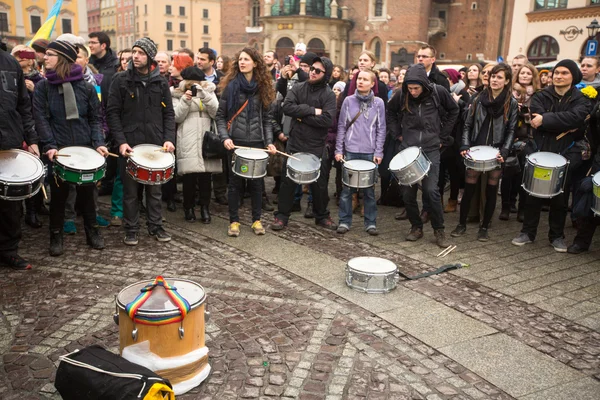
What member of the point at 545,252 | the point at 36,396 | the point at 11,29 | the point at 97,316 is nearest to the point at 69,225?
the point at 97,316

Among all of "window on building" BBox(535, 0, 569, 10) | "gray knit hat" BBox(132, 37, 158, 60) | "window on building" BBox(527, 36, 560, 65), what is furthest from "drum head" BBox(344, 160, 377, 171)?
"window on building" BBox(535, 0, 569, 10)

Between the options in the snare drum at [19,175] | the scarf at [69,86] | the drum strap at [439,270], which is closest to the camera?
the snare drum at [19,175]

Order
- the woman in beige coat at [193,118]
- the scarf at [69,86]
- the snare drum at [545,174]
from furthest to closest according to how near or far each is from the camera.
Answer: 1. the woman in beige coat at [193,118]
2. the snare drum at [545,174]
3. the scarf at [69,86]

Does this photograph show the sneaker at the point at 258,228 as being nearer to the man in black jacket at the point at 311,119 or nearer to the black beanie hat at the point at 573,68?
the man in black jacket at the point at 311,119

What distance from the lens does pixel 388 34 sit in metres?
48.1

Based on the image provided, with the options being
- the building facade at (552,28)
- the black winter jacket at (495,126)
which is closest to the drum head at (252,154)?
the black winter jacket at (495,126)

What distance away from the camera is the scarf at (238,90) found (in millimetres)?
7051

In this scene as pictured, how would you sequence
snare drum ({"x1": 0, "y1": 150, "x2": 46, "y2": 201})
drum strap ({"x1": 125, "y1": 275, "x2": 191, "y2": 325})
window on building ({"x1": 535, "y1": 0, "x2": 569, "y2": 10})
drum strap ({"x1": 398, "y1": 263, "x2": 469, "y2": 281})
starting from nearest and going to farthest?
drum strap ({"x1": 125, "y1": 275, "x2": 191, "y2": 325}) < snare drum ({"x1": 0, "y1": 150, "x2": 46, "y2": 201}) < drum strap ({"x1": 398, "y1": 263, "x2": 469, "y2": 281}) < window on building ({"x1": 535, "y1": 0, "x2": 569, "y2": 10})

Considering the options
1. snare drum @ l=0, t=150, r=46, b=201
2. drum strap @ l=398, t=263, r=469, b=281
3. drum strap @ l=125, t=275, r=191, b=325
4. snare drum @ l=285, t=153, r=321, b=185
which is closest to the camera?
drum strap @ l=125, t=275, r=191, b=325

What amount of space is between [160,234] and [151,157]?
3.65 feet

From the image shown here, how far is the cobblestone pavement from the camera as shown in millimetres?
3898

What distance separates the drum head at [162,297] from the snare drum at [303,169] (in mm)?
3295

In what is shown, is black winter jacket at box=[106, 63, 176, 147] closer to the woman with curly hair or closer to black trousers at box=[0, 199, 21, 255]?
the woman with curly hair

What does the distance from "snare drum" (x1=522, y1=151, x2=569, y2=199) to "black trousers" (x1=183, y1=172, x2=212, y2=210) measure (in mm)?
4135
